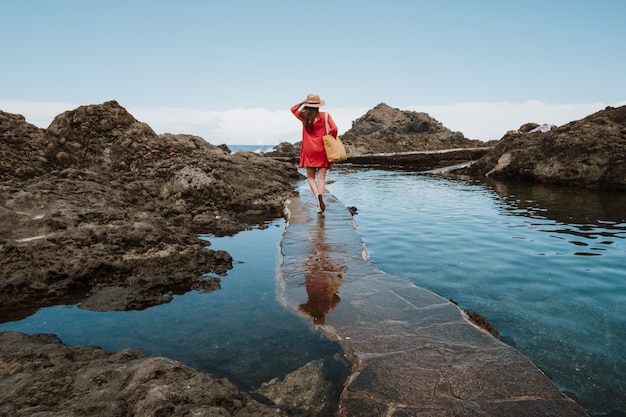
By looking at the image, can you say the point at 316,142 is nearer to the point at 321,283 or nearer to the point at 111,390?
the point at 321,283

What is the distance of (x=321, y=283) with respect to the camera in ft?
13.5

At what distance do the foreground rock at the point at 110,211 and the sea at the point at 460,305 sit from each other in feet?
1.25

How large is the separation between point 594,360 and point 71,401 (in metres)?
3.47

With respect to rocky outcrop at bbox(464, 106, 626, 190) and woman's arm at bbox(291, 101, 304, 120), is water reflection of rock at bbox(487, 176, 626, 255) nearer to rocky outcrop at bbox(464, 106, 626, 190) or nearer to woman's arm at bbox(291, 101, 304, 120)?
rocky outcrop at bbox(464, 106, 626, 190)

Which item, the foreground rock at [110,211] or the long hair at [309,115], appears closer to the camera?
the foreground rock at [110,211]

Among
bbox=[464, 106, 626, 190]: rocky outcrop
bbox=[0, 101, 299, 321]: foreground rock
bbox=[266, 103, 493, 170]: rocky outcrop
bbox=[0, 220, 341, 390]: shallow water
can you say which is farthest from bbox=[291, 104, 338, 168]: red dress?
bbox=[266, 103, 493, 170]: rocky outcrop

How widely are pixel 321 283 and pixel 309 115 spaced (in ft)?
13.5

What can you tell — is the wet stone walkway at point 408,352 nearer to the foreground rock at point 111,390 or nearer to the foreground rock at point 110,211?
the foreground rock at point 111,390

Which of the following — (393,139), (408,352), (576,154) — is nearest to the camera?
(408,352)

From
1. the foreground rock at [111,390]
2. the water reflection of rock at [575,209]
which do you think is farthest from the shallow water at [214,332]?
Result: the water reflection of rock at [575,209]

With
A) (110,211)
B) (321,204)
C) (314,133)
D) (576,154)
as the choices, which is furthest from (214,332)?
(576,154)

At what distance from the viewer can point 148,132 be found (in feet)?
31.4

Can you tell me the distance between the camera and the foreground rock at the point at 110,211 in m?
3.97

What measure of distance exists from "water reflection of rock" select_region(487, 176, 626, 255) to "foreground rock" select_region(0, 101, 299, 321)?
6.08m
